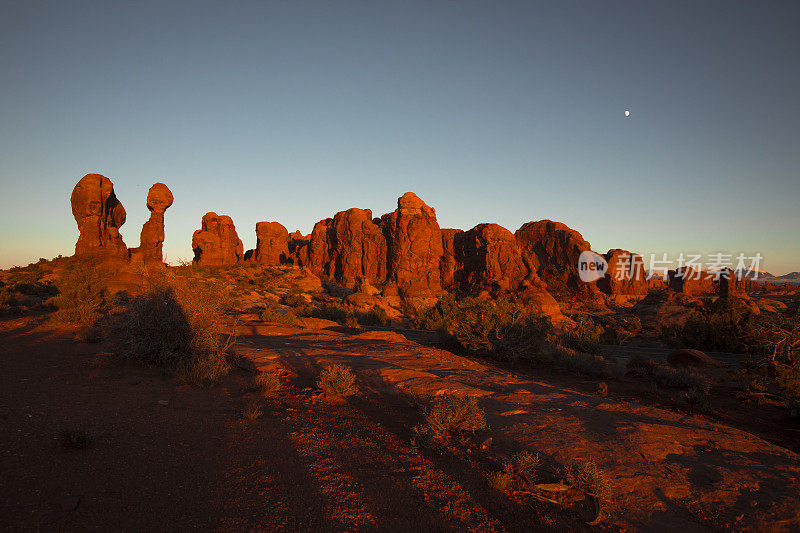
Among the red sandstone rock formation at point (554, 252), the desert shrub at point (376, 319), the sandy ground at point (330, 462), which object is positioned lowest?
the desert shrub at point (376, 319)

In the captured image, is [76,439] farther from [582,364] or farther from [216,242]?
[216,242]

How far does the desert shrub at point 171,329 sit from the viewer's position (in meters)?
8.59

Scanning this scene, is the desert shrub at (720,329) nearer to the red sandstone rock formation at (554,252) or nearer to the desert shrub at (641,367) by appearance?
the desert shrub at (641,367)

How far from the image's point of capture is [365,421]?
6469 mm

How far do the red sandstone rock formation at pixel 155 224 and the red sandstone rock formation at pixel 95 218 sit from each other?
368 centimetres

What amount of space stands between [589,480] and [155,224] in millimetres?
63264

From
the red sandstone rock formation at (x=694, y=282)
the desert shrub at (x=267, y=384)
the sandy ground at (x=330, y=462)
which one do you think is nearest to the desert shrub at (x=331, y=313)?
the desert shrub at (x=267, y=384)

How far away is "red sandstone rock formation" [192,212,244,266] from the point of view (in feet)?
210

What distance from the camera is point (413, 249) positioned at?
212 ft

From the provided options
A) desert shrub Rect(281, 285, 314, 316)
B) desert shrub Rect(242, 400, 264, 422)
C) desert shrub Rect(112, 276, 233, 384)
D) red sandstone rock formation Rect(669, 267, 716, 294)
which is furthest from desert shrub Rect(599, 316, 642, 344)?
red sandstone rock formation Rect(669, 267, 716, 294)

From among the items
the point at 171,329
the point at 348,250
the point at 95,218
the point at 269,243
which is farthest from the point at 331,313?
the point at 269,243

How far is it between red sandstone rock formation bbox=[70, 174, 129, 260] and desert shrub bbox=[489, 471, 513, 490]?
187 ft

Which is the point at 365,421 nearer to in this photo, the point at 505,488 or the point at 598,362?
the point at 505,488

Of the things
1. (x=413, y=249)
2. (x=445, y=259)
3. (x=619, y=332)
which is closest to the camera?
(x=619, y=332)
